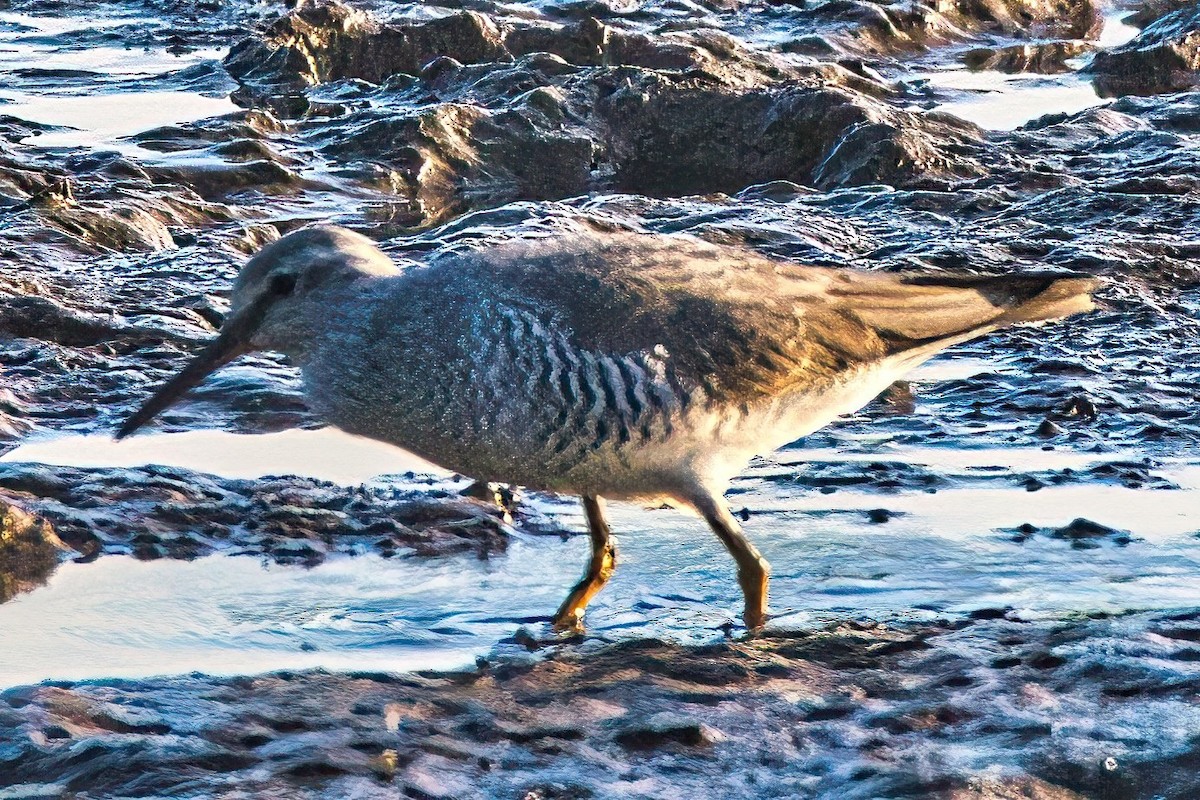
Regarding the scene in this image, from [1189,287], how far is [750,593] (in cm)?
411

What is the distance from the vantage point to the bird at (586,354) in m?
4.93

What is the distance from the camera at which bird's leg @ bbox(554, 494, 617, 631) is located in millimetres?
5160

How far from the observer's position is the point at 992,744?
13.6ft

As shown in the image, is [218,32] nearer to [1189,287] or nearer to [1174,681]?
[1189,287]

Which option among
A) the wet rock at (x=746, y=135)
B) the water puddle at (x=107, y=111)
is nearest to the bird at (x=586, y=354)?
the wet rock at (x=746, y=135)

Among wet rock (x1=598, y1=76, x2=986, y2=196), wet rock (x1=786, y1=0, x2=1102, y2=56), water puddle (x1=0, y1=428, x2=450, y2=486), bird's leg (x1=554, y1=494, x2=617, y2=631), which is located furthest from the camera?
wet rock (x1=786, y1=0, x2=1102, y2=56)

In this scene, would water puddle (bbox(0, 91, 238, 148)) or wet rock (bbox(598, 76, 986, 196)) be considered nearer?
wet rock (bbox(598, 76, 986, 196))

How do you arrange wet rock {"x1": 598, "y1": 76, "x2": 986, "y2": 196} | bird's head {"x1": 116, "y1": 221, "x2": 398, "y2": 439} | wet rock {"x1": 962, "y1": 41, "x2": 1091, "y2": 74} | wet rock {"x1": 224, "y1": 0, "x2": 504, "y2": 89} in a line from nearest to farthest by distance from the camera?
bird's head {"x1": 116, "y1": 221, "x2": 398, "y2": 439} < wet rock {"x1": 598, "y1": 76, "x2": 986, "y2": 196} < wet rock {"x1": 224, "y1": 0, "x2": 504, "y2": 89} < wet rock {"x1": 962, "y1": 41, "x2": 1091, "y2": 74}

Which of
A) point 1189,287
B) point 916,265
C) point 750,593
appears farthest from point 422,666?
point 1189,287

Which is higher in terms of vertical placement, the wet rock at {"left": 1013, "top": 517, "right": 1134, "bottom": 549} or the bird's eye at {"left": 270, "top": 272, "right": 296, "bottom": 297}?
the bird's eye at {"left": 270, "top": 272, "right": 296, "bottom": 297}

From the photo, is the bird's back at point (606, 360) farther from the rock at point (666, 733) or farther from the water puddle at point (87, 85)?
the water puddle at point (87, 85)

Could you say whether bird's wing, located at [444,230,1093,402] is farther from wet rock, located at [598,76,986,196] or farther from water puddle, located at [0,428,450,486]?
wet rock, located at [598,76,986,196]

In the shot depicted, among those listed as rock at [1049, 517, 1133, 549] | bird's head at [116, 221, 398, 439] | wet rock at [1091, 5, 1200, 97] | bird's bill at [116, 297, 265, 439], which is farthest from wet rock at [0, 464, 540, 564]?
wet rock at [1091, 5, 1200, 97]

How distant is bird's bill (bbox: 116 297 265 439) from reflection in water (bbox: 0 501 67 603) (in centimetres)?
47
